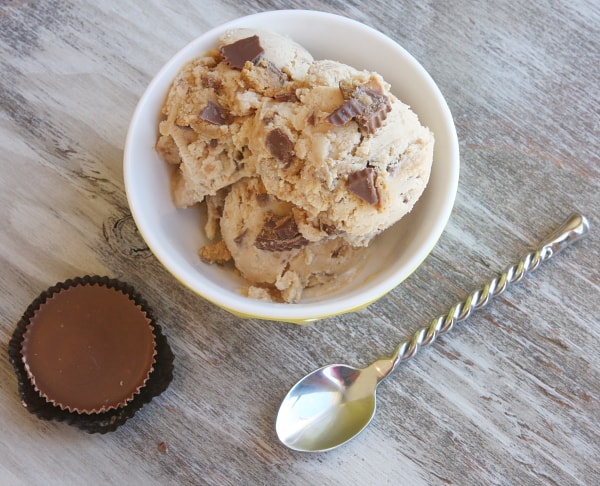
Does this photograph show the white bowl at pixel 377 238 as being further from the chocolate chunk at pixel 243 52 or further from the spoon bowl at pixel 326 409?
the spoon bowl at pixel 326 409

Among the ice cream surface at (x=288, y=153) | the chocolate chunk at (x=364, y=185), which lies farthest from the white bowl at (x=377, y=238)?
the chocolate chunk at (x=364, y=185)

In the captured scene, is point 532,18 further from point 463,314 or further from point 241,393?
point 241,393

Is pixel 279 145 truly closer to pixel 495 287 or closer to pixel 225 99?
pixel 225 99

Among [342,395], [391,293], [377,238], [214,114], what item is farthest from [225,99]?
[342,395]

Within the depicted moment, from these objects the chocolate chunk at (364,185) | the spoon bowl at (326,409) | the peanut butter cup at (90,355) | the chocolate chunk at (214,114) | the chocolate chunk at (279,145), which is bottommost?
the peanut butter cup at (90,355)

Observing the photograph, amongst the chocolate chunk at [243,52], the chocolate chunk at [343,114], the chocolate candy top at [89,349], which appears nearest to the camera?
the chocolate chunk at [343,114]

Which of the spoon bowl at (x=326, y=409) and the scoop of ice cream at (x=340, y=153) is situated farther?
the spoon bowl at (x=326, y=409)

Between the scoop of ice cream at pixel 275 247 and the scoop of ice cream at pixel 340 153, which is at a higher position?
the scoop of ice cream at pixel 340 153

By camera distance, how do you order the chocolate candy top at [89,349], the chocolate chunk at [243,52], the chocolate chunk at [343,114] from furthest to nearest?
the chocolate candy top at [89,349]
the chocolate chunk at [243,52]
the chocolate chunk at [343,114]

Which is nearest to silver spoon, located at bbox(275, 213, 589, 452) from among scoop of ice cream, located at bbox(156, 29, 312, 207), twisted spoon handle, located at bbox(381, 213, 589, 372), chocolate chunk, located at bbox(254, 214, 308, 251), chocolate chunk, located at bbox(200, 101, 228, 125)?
twisted spoon handle, located at bbox(381, 213, 589, 372)
